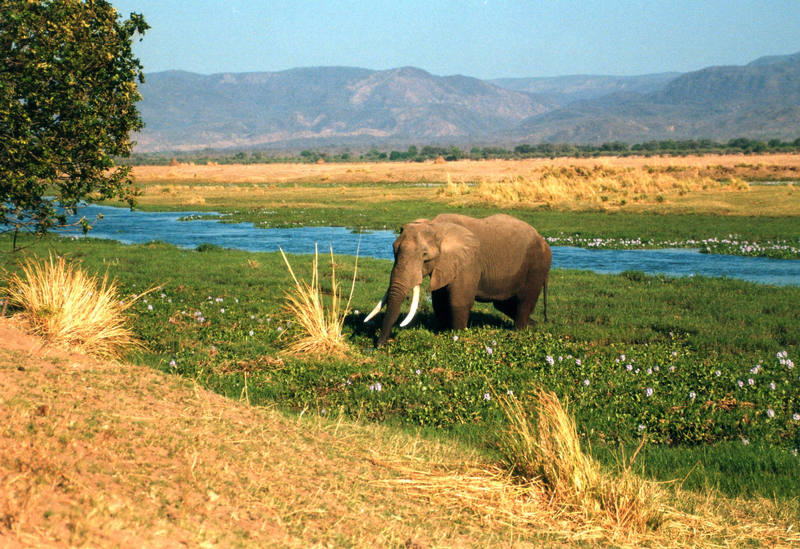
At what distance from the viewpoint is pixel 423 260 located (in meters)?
11.9

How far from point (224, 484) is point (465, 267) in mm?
7802

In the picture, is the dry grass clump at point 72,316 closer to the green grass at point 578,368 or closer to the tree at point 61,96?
the green grass at point 578,368

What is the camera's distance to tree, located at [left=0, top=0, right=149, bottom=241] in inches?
409

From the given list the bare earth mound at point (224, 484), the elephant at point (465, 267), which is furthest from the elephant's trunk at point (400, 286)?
the bare earth mound at point (224, 484)

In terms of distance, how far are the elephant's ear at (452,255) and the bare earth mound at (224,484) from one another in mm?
5115

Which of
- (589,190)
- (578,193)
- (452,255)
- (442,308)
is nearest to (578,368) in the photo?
(452,255)

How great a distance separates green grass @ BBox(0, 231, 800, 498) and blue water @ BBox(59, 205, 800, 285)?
3932 mm

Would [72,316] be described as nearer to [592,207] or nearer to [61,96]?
[61,96]

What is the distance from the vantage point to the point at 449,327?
12789 mm

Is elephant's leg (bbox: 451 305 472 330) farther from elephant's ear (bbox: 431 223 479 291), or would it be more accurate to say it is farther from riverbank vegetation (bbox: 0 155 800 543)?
elephant's ear (bbox: 431 223 479 291)

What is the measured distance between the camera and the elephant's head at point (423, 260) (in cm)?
1162

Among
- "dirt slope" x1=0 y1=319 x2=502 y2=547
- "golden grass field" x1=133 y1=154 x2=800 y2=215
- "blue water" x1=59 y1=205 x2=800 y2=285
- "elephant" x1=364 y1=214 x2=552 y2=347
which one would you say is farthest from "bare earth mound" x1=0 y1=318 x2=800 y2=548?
"golden grass field" x1=133 y1=154 x2=800 y2=215

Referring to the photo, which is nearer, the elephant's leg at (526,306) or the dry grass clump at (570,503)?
the dry grass clump at (570,503)

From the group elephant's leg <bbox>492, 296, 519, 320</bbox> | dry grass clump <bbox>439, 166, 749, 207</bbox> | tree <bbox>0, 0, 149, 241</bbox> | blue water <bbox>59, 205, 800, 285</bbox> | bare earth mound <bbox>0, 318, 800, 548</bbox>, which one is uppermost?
tree <bbox>0, 0, 149, 241</bbox>
